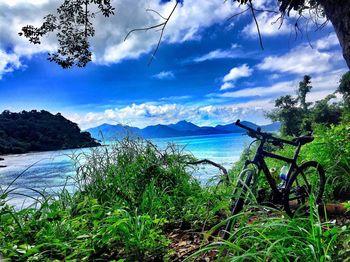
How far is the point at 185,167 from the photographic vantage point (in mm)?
5484

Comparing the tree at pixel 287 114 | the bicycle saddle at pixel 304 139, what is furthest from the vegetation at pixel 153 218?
the tree at pixel 287 114

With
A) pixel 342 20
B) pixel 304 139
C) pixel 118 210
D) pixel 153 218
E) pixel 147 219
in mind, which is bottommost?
pixel 153 218

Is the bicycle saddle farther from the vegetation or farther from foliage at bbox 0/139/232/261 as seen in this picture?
foliage at bbox 0/139/232/261

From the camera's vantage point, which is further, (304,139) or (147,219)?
(304,139)

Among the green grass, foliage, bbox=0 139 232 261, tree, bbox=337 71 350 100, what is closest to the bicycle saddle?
the green grass

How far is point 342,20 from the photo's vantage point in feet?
10.5

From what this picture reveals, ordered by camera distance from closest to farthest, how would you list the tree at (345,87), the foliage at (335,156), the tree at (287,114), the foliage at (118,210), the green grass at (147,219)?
the green grass at (147,219)
the foliage at (118,210)
the foliage at (335,156)
the tree at (345,87)
the tree at (287,114)

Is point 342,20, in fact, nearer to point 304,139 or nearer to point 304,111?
point 304,139

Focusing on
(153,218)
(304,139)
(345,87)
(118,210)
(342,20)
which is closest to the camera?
(118,210)

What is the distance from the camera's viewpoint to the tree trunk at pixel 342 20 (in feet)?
10.4

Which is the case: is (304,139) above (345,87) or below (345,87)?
below

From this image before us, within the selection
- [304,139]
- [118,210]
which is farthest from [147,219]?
[304,139]

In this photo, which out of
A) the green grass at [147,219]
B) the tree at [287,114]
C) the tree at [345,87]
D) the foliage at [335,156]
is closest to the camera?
the green grass at [147,219]

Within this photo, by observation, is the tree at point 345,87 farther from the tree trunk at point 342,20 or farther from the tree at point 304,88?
the tree trunk at point 342,20
